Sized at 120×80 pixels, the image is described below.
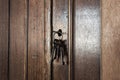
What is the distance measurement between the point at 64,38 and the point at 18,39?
274 mm

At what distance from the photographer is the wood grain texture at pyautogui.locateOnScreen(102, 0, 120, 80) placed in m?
0.88

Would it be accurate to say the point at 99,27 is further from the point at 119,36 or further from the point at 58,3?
the point at 58,3

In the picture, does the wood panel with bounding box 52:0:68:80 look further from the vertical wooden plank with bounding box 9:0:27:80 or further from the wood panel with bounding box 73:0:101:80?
the vertical wooden plank with bounding box 9:0:27:80

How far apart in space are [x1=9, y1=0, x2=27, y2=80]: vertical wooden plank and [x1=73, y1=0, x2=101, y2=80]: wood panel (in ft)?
0.95

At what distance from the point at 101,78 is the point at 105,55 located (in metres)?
0.10

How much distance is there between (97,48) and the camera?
965 mm

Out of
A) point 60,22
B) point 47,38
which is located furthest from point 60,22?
point 47,38

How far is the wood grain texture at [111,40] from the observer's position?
2.90ft

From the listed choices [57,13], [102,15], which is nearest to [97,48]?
[102,15]

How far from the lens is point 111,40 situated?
35.2 inches

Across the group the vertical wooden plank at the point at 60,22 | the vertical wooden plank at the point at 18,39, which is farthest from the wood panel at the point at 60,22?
the vertical wooden plank at the point at 18,39

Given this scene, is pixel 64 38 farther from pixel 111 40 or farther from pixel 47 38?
pixel 111 40

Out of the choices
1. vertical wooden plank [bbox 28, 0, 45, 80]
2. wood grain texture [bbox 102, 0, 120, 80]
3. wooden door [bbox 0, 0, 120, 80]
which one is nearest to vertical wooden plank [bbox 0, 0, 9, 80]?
wooden door [bbox 0, 0, 120, 80]

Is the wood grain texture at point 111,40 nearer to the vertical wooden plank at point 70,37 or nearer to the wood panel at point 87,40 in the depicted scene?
the wood panel at point 87,40
